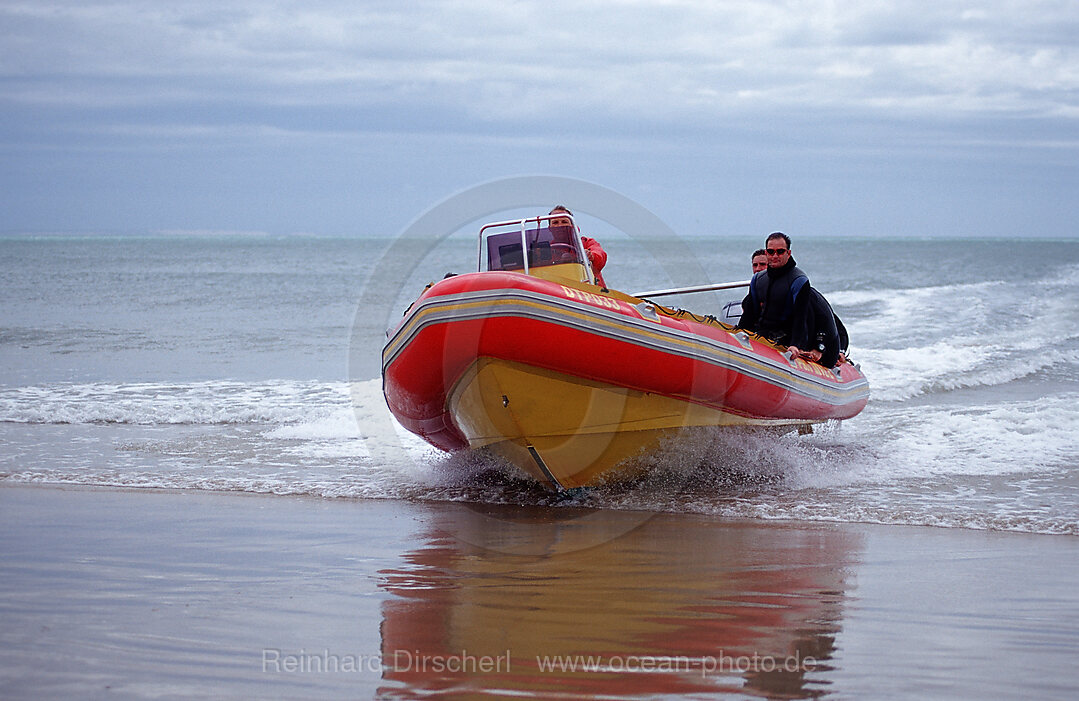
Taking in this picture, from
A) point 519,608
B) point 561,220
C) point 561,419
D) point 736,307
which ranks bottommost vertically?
point 519,608

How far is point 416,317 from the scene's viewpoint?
217 inches

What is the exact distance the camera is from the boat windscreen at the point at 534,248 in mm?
6797

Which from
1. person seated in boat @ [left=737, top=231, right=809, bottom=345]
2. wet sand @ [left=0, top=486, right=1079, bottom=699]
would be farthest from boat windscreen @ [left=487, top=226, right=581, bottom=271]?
wet sand @ [left=0, top=486, right=1079, bottom=699]

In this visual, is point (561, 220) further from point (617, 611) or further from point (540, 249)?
point (617, 611)

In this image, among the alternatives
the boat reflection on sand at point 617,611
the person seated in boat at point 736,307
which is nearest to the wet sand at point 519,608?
the boat reflection on sand at point 617,611

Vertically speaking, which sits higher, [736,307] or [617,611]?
[736,307]

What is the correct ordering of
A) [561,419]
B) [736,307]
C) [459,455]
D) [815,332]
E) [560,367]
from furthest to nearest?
[736,307], [815,332], [459,455], [561,419], [560,367]

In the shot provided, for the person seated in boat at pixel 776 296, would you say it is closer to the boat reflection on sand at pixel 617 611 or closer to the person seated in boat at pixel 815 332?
the person seated in boat at pixel 815 332

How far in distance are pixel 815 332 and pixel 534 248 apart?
224 centimetres

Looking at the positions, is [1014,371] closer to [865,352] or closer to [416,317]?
[865,352]

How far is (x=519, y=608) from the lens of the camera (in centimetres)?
387

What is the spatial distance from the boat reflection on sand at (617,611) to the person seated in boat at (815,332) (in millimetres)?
1993

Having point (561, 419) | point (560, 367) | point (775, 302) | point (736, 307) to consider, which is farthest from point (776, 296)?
point (560, 367)

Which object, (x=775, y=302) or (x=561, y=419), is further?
(x=775, y=302)
